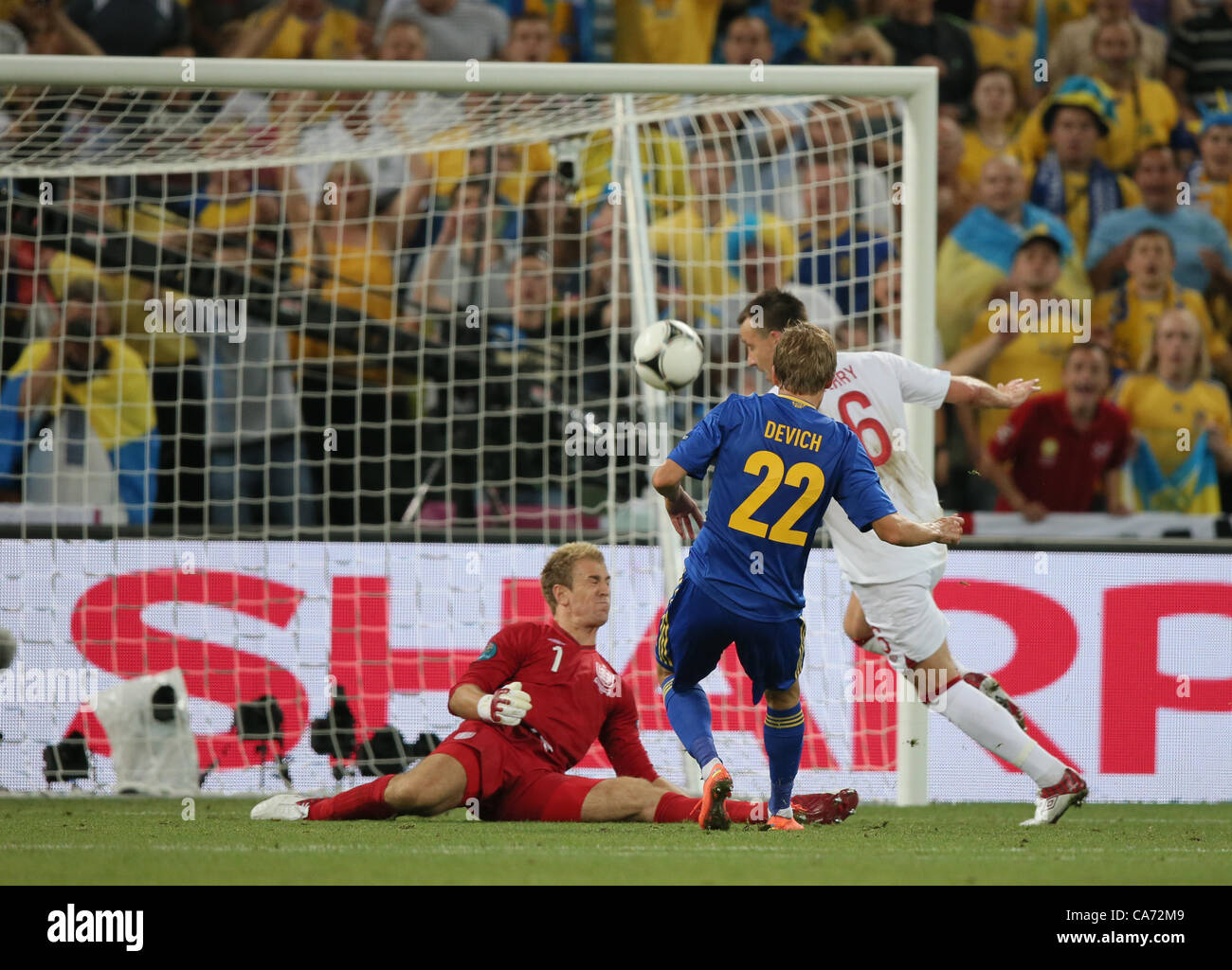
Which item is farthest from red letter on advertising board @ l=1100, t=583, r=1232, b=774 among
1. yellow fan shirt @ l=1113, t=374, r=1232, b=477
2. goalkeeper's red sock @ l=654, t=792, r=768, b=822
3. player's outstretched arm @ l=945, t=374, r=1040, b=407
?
goalkeeper's red sock @ l=654, t=792, r=768, b=822

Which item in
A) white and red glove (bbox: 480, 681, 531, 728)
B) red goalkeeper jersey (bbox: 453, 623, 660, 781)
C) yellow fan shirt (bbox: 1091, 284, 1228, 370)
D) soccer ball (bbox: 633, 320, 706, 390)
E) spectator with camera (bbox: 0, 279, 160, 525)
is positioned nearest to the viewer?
white and red glove (bbox: 480, 681, 531, 728)

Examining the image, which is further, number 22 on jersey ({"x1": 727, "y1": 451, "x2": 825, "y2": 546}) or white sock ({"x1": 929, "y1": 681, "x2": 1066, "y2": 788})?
white sock ({"x1": 929, "y1": 681, "x2": 1066, "y2": 788})

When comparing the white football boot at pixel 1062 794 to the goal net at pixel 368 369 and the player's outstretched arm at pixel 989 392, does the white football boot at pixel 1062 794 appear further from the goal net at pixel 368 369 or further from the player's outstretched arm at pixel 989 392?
the goal net at pixel 368 369

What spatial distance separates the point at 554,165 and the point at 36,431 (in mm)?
3014

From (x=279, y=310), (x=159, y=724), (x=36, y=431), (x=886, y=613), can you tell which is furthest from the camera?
(x=279, y=310)

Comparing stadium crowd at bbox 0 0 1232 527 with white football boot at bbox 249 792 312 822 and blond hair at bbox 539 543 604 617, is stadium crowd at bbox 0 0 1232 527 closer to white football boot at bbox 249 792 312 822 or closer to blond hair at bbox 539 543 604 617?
blond hair at bbox 539 543 604 617

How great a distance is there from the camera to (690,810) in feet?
17.6

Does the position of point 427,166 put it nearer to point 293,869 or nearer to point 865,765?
point 865,765

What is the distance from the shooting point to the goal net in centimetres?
711

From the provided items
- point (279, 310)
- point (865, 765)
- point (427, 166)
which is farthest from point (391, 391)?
point (865, 765)

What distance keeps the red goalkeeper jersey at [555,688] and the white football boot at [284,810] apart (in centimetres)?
70

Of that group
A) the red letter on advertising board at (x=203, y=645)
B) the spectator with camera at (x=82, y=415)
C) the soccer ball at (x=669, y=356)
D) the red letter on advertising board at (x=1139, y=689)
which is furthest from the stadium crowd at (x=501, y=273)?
the soccer ball at (x=669, y=356)

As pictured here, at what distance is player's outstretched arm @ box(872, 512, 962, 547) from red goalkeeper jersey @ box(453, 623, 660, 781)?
51.1 inches

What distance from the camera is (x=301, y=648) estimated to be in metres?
7.22
